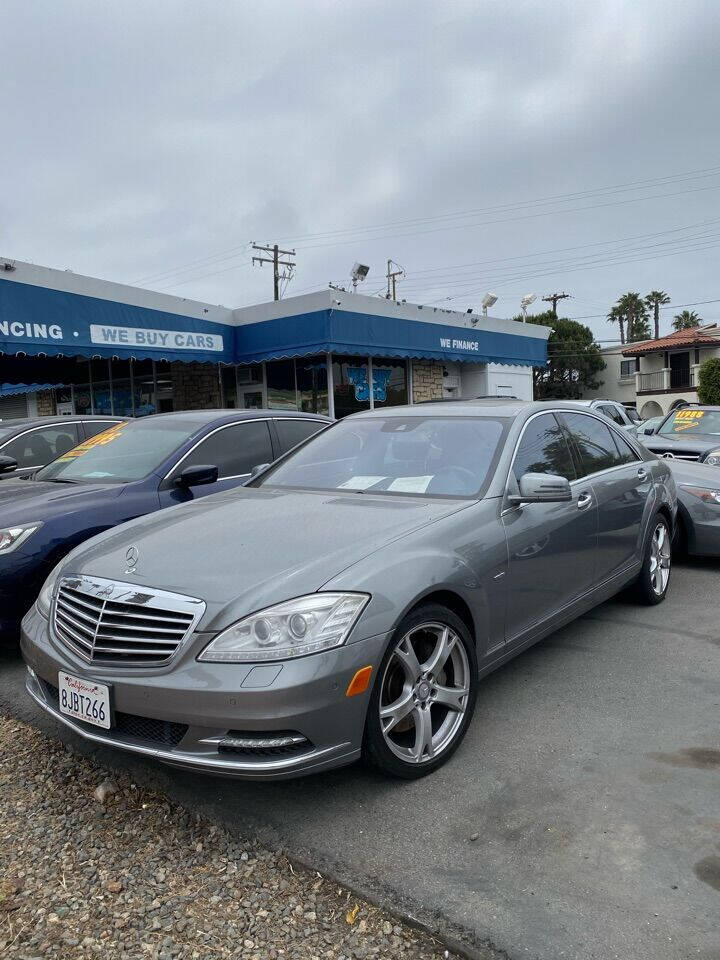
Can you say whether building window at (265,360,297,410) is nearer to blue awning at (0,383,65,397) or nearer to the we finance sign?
the we finance sign

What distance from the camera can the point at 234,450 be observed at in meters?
5.80

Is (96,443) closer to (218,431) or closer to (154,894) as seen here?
(218,431)

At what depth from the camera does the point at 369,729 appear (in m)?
2.67

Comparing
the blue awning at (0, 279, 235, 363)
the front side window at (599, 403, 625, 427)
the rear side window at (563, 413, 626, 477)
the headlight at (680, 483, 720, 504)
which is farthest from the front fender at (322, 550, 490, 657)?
the blue awning at (0, 279, 235, 363)

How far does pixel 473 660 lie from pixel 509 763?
442 millimetres

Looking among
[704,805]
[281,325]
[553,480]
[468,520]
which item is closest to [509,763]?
[704,805]

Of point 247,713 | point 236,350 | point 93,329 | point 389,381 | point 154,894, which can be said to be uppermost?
point 93,329

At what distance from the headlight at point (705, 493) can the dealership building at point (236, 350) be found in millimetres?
9221

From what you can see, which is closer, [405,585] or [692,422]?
[405,585]

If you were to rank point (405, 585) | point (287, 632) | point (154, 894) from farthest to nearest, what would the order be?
1. point (405, 585)
2. point (287, 632)
3. point (154, 894)

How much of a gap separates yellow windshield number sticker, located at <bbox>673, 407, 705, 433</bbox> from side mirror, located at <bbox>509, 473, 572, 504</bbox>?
773 centimetres

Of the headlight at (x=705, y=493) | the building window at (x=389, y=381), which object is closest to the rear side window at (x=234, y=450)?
the headlight at (x=705, y=493)

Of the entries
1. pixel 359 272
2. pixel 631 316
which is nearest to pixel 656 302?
pixel 631 316

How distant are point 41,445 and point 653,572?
19.9 feet
